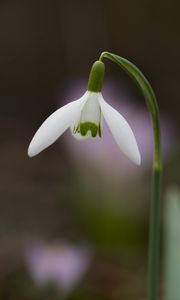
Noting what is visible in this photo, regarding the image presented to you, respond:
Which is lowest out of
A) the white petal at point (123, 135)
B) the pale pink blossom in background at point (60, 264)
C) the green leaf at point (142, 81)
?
the pale pink blossom in background at point (60, 264)

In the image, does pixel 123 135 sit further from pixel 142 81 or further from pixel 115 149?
pixel 115 149

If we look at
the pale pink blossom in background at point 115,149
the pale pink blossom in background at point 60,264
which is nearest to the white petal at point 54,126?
the pale pink blossom in background at point 60,264

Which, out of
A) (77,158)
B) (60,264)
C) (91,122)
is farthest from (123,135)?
(77,158)

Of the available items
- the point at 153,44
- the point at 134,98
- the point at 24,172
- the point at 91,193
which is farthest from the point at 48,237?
the point at 153,44

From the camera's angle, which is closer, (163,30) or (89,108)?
(89,108)

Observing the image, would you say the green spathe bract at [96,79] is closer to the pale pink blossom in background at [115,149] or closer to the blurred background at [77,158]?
the blurred background at [77,158]

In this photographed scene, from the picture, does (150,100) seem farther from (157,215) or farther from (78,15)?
(78,15)
